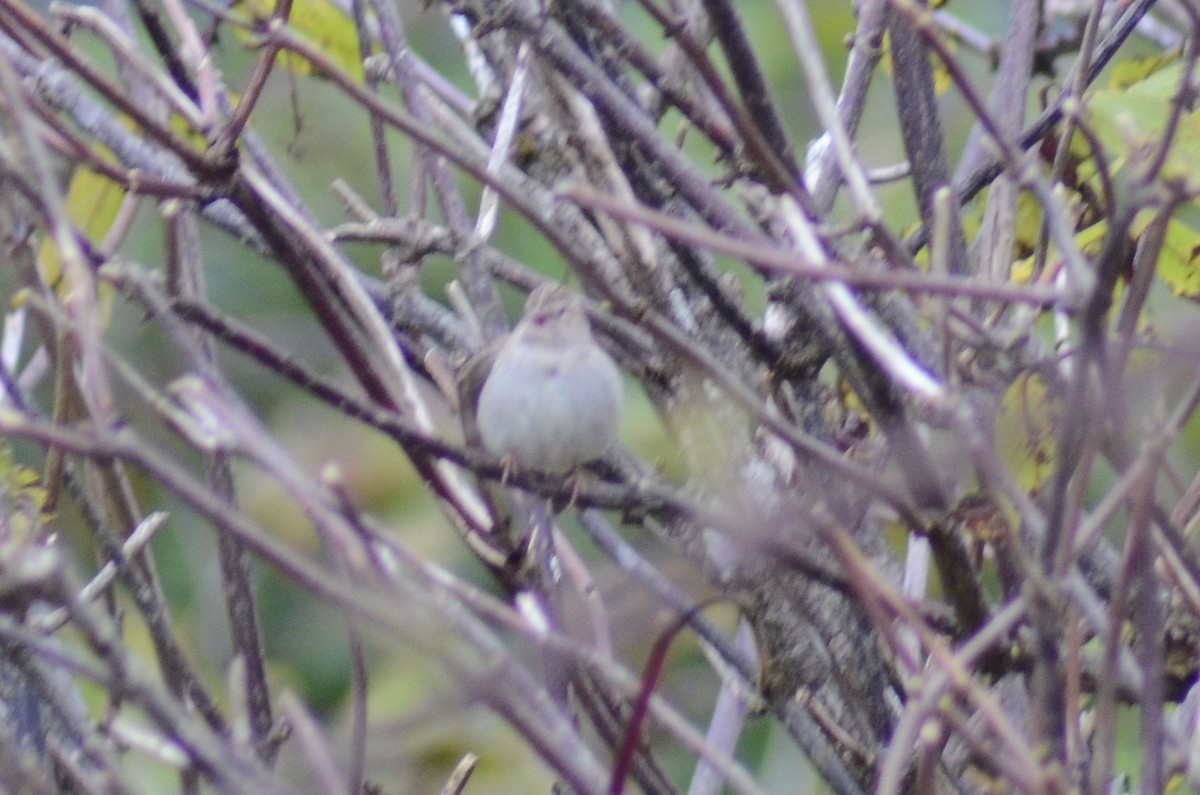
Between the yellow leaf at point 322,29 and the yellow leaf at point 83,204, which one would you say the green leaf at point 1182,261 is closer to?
the yellow leaf at point 322,29

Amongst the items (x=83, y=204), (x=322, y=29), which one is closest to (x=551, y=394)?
(x=322, y=29)

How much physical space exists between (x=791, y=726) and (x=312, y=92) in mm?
3998

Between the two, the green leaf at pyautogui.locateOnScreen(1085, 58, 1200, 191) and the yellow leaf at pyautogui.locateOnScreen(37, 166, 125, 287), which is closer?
the green leaf at pyautogui.locateOnScreen(1085, 58, 1200, 191)

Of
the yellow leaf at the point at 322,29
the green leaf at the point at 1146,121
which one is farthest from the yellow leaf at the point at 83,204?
the green leaf at the point at 1146,121

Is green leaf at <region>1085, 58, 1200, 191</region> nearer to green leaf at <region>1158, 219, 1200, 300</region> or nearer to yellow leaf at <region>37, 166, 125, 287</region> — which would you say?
green leaf at <region>1158, 219, 1200, 300</region>

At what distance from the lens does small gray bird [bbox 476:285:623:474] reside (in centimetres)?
215

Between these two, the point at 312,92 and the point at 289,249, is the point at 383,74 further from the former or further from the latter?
the point at 312,92

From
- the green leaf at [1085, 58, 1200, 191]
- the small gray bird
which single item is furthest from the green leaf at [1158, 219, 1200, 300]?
the small gray bird

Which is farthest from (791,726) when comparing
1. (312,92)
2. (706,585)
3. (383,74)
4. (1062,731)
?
(312,92)

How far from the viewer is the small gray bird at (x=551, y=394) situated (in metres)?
2.15

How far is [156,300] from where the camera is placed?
1.23m

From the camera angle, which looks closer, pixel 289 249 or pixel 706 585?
pixel 289 249

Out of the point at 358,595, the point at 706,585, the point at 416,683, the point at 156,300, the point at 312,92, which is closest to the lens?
the point at 358,595

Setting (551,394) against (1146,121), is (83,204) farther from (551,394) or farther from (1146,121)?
(1146,121)
